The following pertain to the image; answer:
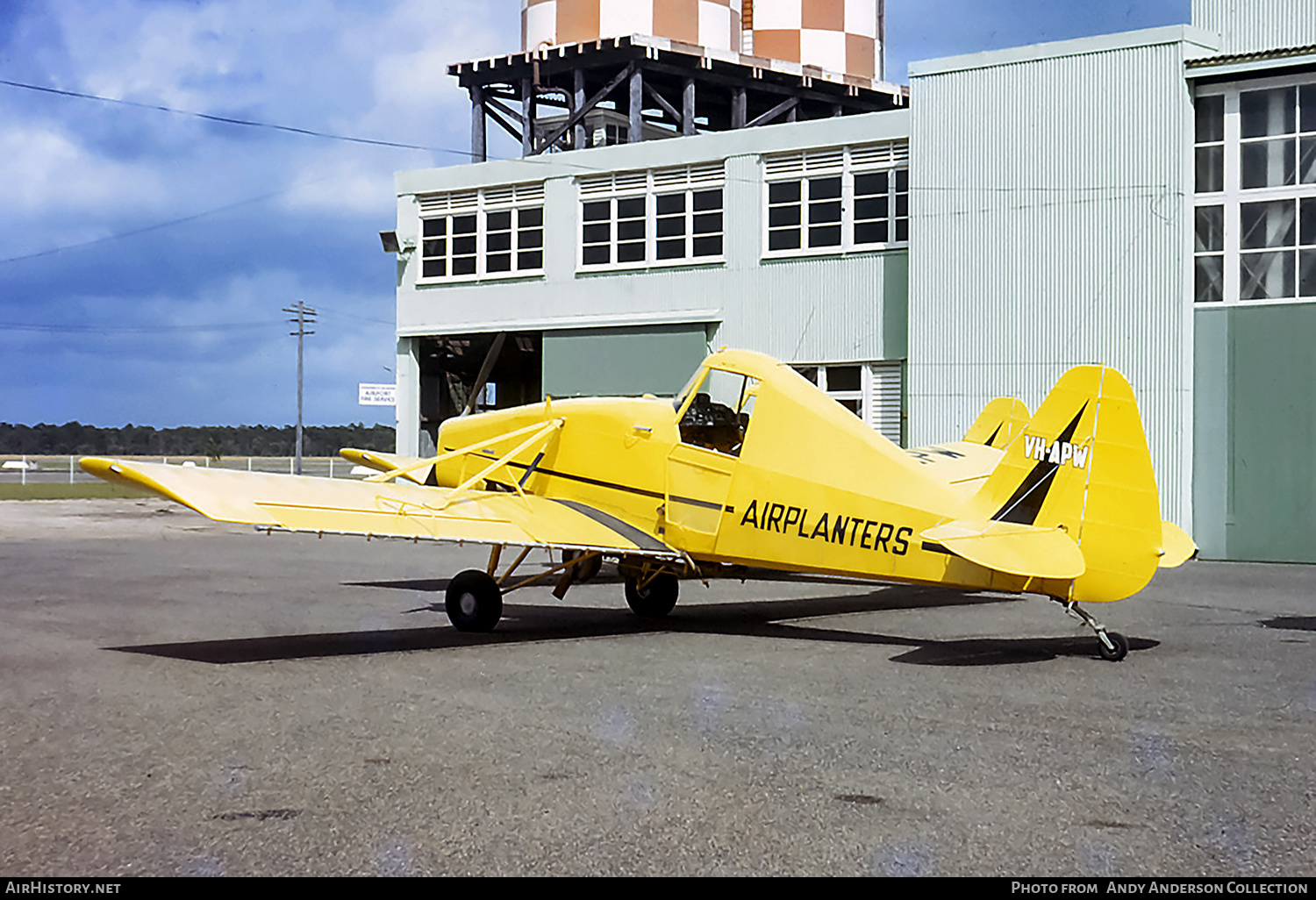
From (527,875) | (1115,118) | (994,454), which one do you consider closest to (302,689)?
(527,875)

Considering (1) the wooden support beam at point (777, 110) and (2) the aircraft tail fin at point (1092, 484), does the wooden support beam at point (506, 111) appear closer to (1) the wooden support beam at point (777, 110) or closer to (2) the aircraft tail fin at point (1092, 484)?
(1) the wooden support beam at point (777, 110)

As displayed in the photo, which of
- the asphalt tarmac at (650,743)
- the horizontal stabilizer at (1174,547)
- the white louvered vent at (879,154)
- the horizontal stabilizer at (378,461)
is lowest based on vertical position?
the asphalt tarmac at (650,743)

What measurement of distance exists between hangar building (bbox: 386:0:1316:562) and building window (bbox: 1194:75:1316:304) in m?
0.04

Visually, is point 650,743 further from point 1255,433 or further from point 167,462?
point 167,462

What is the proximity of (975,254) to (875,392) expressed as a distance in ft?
12.0

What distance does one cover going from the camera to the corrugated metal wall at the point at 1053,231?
71.7 feet

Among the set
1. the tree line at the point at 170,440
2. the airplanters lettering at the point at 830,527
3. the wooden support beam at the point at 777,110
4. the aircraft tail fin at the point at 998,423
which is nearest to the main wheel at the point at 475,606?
the airplanters lettering at the point at 830,527

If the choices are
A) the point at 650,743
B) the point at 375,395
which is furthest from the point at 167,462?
the point at 650,743

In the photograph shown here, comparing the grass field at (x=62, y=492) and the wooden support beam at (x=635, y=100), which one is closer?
the wooden support beam at (x=635, y=100)

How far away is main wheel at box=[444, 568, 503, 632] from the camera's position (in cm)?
1096

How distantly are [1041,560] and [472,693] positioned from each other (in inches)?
163

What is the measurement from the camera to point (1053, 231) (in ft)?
75.0

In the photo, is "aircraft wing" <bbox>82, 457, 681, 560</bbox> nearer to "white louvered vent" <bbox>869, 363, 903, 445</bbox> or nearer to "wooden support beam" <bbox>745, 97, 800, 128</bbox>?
"white louvered vent" <bbox>869, 363, 903, 445</bbox>

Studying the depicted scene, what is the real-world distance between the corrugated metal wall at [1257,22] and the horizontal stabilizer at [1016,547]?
16.9 m
